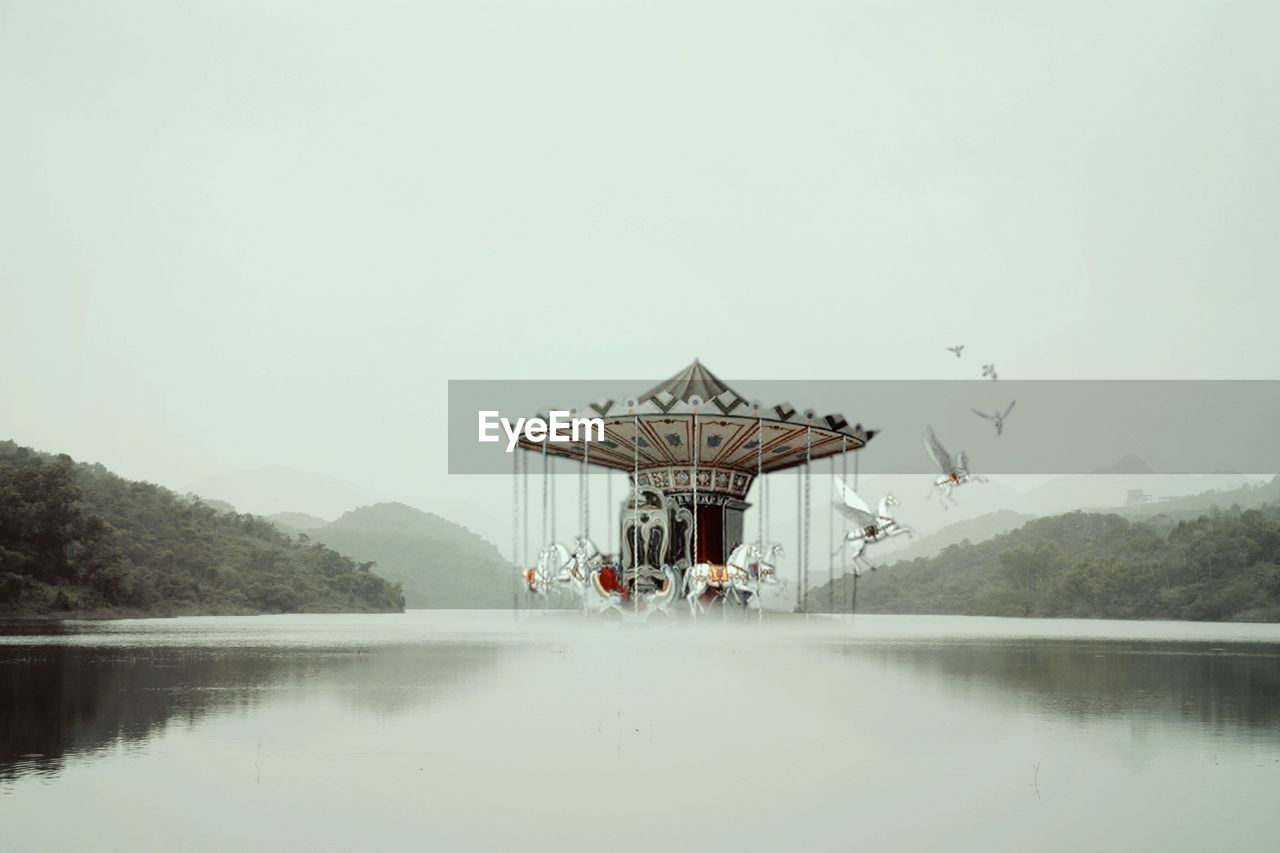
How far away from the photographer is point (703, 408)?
24.8 m

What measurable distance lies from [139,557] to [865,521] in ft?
114

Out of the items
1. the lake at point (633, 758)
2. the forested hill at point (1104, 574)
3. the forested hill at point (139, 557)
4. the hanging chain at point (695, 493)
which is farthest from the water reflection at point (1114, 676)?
the forested hill at point (1104, 574)

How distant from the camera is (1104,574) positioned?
5538 cm

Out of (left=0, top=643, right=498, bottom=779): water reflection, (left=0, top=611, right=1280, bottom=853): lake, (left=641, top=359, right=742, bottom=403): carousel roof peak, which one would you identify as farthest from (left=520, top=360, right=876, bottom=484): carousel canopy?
(left=0, top=611, right=1280, bottom=853): lake

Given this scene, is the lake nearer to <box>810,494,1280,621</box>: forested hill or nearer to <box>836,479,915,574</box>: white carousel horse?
<box>836,479,915,574</box>: white carousel horse

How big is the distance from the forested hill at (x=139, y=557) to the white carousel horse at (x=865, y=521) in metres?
25.0

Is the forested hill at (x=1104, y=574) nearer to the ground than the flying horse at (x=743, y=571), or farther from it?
nearer to the ground

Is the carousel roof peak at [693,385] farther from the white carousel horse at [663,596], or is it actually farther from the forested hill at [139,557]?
the forested hill at [139,557]

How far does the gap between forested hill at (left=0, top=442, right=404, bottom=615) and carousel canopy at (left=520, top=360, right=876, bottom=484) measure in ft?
57.2

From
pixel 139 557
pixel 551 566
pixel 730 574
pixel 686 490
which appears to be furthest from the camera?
pixel 139 557

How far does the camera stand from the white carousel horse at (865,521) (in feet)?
79.8

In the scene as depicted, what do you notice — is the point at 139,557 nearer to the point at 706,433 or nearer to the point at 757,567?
the point at 706,433

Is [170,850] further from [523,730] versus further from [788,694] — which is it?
[788,694]

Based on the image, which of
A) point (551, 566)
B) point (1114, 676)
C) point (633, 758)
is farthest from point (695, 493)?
point (633, 758)
